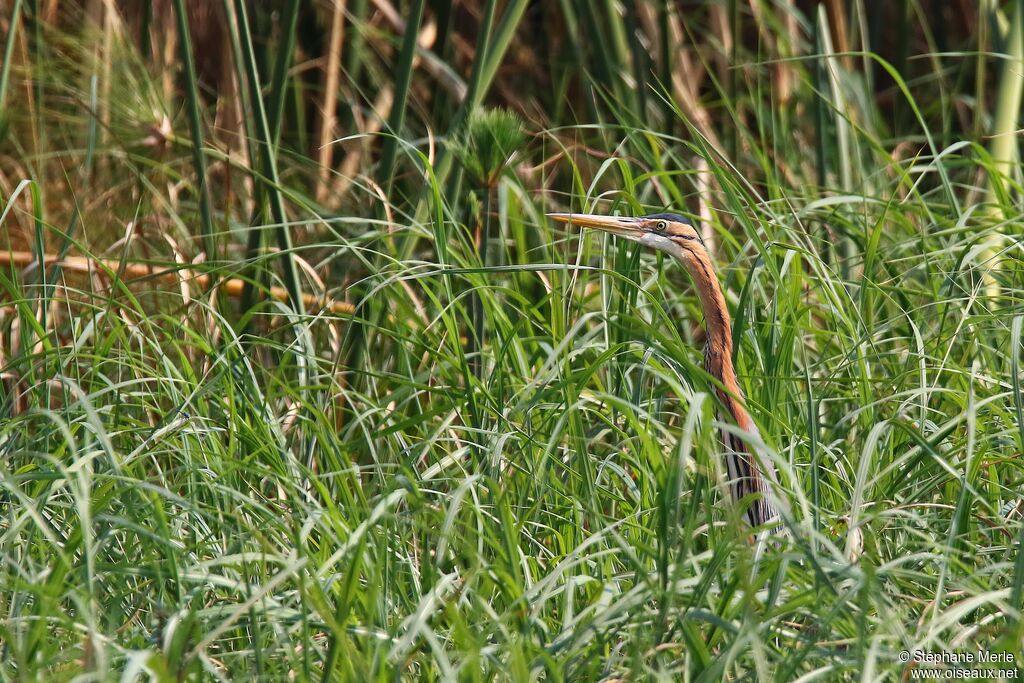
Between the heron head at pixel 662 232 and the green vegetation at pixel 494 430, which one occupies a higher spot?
the heron head at pixel 662 232

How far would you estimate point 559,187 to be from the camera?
167 inches

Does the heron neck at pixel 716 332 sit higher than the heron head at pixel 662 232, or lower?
lower

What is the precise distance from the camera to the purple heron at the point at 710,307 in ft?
6.74

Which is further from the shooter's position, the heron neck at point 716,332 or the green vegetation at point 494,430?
the heron neck at point 716,332

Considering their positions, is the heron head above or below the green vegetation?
above

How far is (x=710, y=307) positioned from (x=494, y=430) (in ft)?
1.64

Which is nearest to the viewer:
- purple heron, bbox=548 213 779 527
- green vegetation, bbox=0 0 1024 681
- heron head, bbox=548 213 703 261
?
green vegetation, bbox=0 0 1024 681

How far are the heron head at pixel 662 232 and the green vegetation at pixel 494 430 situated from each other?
0.07 metres

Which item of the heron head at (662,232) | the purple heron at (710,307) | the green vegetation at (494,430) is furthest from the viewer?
the heron head at (662,232)

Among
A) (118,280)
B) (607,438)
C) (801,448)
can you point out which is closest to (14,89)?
(118,280)

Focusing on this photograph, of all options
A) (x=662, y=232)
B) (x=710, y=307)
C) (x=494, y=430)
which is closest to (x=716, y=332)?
Result: (x=710, y=307)

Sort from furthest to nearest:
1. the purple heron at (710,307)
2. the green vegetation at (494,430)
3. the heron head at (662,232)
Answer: the heron head at (662,232) → the purple heron at (710,307) → the green vegetation at (494,430)

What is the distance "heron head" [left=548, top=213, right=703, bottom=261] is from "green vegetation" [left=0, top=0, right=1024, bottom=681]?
0.07 meters

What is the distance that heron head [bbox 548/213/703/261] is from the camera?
86.7 inches
